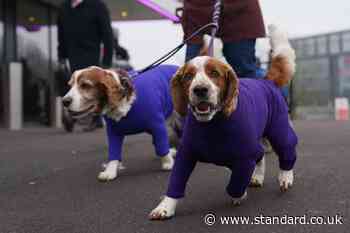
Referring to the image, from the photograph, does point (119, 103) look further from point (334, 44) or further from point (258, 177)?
point (334, 44)

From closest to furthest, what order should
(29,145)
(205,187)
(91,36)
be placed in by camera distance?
(205,187), (91,36), (29,145)

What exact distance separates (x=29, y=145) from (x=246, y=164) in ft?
17.8

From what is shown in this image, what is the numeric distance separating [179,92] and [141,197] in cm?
98

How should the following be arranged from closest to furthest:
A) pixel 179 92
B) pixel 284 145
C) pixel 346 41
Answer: pixel 179 92 < pixel 284 145 < pixel 346 41

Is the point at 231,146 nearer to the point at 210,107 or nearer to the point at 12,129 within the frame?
the point at 210,107

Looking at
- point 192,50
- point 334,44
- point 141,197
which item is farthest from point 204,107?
point 334,44

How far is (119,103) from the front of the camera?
431cm

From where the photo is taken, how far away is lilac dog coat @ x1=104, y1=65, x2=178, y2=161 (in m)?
4.47

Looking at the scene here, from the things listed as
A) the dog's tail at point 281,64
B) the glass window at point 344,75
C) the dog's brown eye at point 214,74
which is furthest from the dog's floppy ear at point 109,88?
the glass window at point 344,75

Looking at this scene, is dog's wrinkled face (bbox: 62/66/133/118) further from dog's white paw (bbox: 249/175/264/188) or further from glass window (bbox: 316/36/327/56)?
glass window (bbox: 316/36/327/56)

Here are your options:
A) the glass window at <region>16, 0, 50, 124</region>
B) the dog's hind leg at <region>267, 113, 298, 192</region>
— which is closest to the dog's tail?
the dog's hind leg at <region>267, 113, 298, 192</region>

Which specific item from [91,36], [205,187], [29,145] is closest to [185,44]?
[205,187]

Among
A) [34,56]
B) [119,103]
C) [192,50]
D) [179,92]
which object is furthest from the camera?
[34,56]

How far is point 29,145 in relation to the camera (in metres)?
7.83
